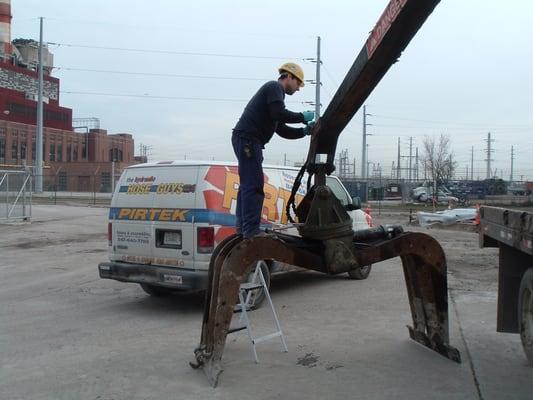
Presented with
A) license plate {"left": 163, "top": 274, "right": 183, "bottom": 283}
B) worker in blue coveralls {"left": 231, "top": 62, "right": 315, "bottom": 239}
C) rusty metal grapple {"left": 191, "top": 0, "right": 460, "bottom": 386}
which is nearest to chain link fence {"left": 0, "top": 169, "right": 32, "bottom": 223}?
license plate {"left": 163, "top": 274, "right": 183, "bottom": 283}

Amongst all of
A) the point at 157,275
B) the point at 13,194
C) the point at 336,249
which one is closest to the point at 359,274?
the point at 157,275

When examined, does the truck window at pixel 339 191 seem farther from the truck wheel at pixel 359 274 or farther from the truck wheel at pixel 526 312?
the truck wheel at pixel 526 312

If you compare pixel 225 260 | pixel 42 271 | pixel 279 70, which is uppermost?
pixel 279 70

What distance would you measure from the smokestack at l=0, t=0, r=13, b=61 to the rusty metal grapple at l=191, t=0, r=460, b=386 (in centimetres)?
7961

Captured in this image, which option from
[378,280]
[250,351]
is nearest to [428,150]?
[378,280]

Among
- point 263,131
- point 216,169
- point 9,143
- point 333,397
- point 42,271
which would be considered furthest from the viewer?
point 9,143

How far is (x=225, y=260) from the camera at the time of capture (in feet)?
16.4

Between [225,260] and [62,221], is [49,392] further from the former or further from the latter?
[62,221]

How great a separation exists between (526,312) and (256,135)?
9.57ft

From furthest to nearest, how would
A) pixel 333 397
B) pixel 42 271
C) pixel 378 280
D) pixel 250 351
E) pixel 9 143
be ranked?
pixel 9 143 → pixel 42 271 → pixel 378 280 → pixel 250 351 → pixel 333 397

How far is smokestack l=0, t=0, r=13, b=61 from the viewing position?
75.2 metres

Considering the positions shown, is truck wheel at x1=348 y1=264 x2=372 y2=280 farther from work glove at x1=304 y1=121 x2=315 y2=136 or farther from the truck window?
work glove at x1=304 y1=121 x2=315 y2=136

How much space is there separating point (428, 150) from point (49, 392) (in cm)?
5421

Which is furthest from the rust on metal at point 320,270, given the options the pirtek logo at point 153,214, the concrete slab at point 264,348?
the pirtek logo at point 153,214
